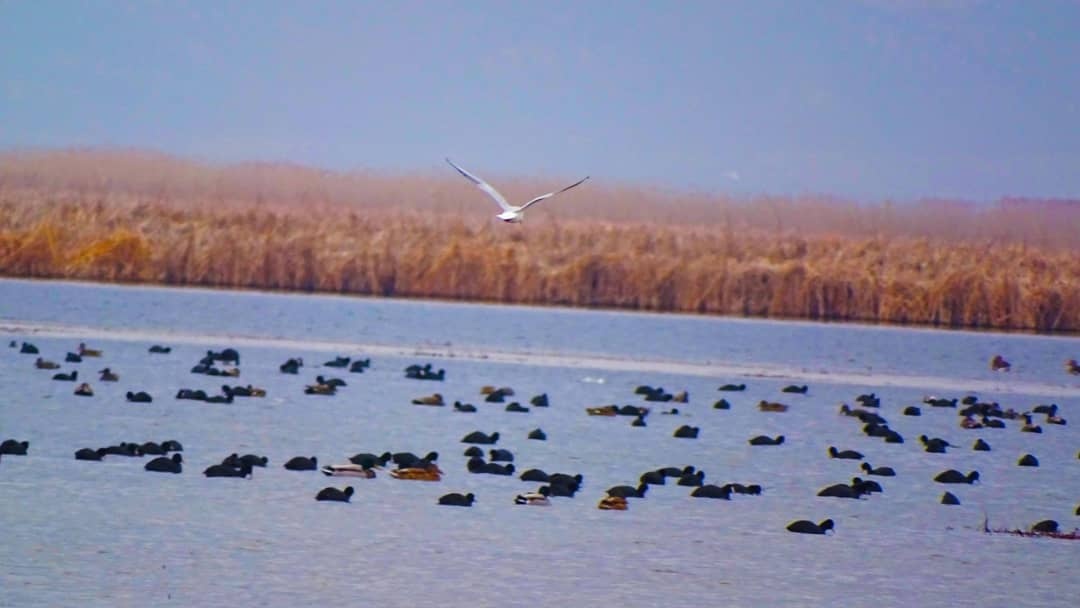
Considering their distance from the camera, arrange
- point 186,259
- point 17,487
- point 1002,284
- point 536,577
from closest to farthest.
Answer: point 536,577 → point 17,487 → point 1002,284 → point 186,259

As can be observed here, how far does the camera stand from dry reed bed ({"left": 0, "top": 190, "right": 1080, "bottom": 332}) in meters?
52.7

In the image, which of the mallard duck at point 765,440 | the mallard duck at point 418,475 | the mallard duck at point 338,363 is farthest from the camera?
the mallard duck at point 338,363

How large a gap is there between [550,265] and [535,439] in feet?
108

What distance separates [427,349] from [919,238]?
30.4m

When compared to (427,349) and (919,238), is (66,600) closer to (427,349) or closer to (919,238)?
(427,349)

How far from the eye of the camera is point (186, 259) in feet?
182

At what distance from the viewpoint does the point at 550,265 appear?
185 feet

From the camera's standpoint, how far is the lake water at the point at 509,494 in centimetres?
1466

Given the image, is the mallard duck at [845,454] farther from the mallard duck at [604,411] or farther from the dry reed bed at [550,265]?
the dry reed bed at [550,265]

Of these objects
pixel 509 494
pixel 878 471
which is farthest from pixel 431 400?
pixel 509 494

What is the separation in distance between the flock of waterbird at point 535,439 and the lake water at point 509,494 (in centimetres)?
19

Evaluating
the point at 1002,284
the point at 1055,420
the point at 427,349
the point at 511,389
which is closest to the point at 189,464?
the point at 511,389

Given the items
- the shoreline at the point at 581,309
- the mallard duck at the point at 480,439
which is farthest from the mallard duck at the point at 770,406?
the shoreline at the point at 581,309

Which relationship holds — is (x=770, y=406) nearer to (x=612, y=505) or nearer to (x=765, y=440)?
(x=765, y=440)
